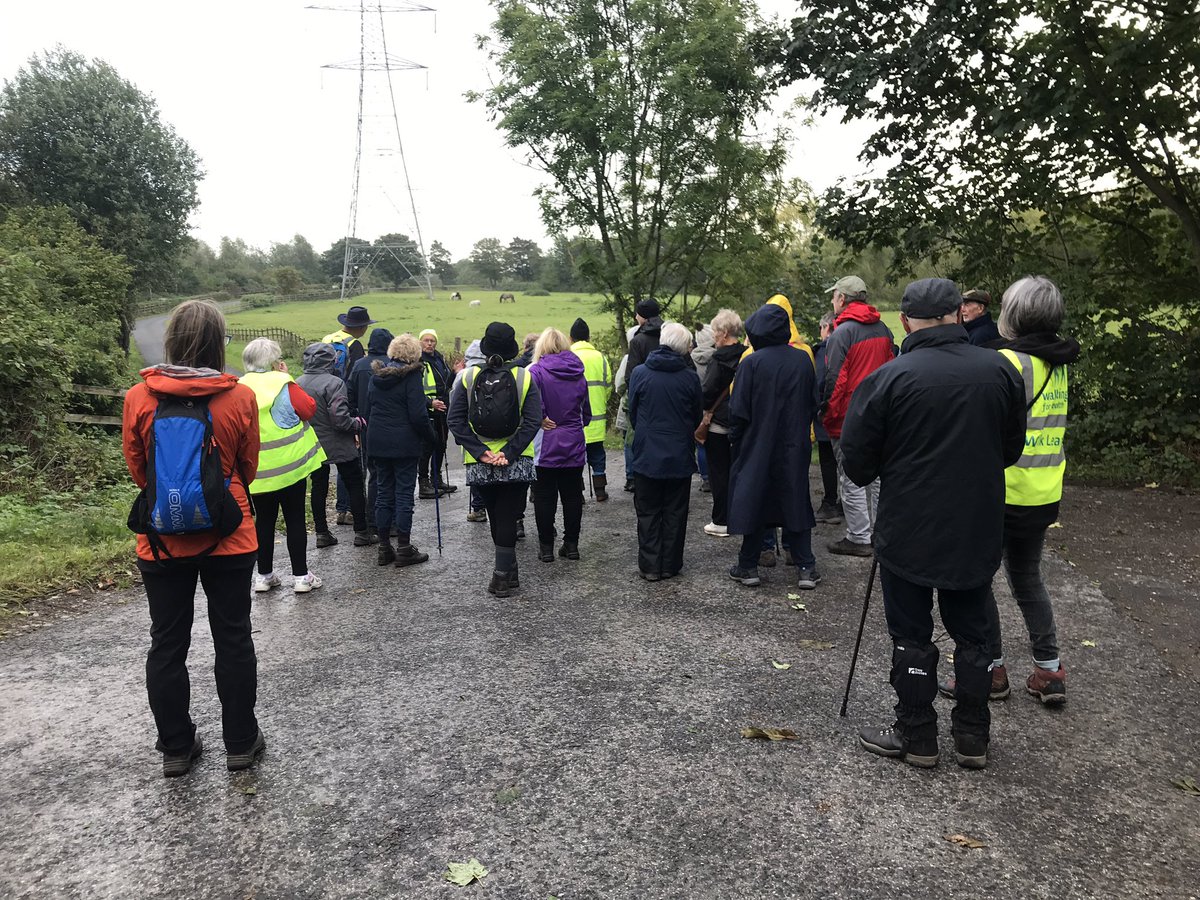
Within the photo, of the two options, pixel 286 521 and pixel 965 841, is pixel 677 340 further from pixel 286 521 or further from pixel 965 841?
pixel 965 841

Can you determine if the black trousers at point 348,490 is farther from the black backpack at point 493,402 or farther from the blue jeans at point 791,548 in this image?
the blue jeans at point 791,548

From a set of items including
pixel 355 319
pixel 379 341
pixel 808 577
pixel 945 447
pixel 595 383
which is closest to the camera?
pixel 945 447

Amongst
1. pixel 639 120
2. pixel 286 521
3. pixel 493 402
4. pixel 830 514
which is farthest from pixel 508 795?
pixel 639 120

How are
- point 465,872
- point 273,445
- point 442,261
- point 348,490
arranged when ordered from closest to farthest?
point 465,872 < point 273,445 < point 348,490 < point 442,261

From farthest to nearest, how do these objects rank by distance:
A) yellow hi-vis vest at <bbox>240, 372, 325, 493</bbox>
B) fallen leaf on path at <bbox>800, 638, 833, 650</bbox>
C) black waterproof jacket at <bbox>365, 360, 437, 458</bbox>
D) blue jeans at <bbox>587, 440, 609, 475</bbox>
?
blue jeans at <bbox>587, 440, 609, 475</bbox> → black waterproof jacket at <bbox>365, 360, 437, 458</bbox> → yellow hi-vis vest at <bbox>240, 372, 325, 493</bbox> → fallen leaf on path at <bbox>800, 638, 833, 650</bbox>

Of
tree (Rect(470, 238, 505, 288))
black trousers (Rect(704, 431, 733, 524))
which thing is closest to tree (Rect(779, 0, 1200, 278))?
black trousers (Rect(704, 431, 733, 524))

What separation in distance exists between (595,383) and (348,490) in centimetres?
280

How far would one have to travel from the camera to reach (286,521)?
620 cm

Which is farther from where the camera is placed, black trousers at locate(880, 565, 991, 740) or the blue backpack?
black trousers at locate(880, 565, 991, 740)

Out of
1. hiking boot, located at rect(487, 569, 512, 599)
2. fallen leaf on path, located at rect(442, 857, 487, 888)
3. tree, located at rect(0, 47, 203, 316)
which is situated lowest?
hiking boot, located at rect(487, 569, 512, 599)

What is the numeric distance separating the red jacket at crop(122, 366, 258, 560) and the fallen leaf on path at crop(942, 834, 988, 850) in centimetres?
321

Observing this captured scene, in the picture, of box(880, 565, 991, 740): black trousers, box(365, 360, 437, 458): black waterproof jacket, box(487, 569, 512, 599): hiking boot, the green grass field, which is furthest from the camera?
the green grass field

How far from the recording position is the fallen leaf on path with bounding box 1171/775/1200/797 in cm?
336

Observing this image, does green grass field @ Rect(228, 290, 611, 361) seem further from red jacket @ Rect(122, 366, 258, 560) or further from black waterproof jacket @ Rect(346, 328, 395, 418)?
red jacket @ Rect(122, 366, 258, 560)
